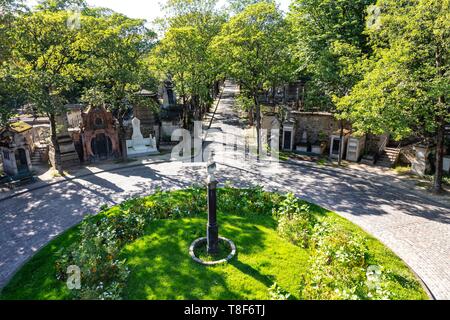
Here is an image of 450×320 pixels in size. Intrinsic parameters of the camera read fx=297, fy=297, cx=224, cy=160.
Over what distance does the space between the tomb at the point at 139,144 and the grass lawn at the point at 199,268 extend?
1339cm

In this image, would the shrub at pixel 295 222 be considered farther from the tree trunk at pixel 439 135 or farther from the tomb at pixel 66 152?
the tomb at pixel 66 152

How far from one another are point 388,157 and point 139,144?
2153 centimetres

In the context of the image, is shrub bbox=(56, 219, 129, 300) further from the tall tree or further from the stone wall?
the stone wall

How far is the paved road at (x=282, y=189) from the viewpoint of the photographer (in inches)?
495

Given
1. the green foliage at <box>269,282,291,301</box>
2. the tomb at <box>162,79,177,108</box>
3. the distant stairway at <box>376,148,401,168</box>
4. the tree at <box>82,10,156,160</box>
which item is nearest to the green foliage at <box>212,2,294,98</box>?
the tree at <box>82,10,156,160</box>

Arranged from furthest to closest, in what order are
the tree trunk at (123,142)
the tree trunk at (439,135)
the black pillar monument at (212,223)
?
the tree trunk at (123,142), the tree trunk at (439,135), the black pillar monument at (212,223)

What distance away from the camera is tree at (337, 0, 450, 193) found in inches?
606

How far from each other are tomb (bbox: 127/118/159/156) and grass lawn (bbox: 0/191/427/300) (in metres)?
13.4

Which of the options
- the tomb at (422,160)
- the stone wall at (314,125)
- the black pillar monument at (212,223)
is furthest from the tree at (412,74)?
the black pillar monument at (212,223)

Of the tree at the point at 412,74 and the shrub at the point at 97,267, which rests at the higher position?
the tree at the point at 412,74

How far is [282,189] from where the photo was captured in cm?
1883

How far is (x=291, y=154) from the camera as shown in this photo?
26500mm

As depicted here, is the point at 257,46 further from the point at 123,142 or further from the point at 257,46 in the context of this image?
the point at 123,142

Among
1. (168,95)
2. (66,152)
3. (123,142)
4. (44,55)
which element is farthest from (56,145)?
(168,95)
